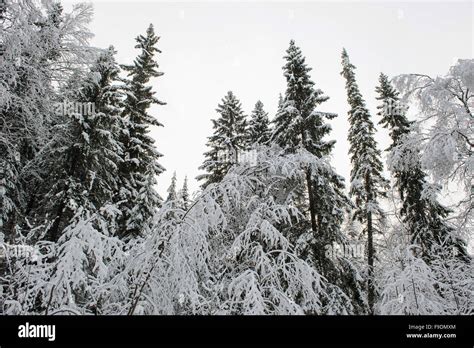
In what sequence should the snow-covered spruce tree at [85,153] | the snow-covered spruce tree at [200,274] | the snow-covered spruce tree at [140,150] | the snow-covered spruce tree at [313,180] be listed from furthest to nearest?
the snow-covered spruce tree at [140,150], the snow-covered spruce tree at [85,153], the snow-covered spruce tree at [313,180], the snow-covered spruce tree at [200,274]

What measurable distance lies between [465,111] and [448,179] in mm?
1877

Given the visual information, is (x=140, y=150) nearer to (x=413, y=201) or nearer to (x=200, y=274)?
(x=200, y=274)

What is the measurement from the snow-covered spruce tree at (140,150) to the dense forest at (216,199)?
0.08 meters

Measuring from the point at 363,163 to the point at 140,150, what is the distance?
13899mm

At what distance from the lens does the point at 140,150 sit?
16.6 metres

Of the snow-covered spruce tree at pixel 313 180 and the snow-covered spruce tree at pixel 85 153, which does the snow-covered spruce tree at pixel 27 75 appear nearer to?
the snow-covered spruce tree at pixel 85 153

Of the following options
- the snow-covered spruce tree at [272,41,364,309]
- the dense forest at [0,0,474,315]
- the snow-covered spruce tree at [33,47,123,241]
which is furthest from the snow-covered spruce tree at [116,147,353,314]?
the snow-covered spruce tree at [33,47,123,241]

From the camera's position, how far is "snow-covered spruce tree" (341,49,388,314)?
19453 millimetres

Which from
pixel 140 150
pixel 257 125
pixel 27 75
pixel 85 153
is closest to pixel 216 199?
pixel 27 75

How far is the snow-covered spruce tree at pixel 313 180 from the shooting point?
37.5ft

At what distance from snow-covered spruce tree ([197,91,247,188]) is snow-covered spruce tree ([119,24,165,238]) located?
3.21 meters

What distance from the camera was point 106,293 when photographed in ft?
13.6

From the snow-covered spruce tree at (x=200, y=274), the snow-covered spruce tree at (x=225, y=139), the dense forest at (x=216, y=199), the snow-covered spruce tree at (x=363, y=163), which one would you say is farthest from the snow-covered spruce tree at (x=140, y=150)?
the snow-covered spruce tree at (x=363, y=163)
